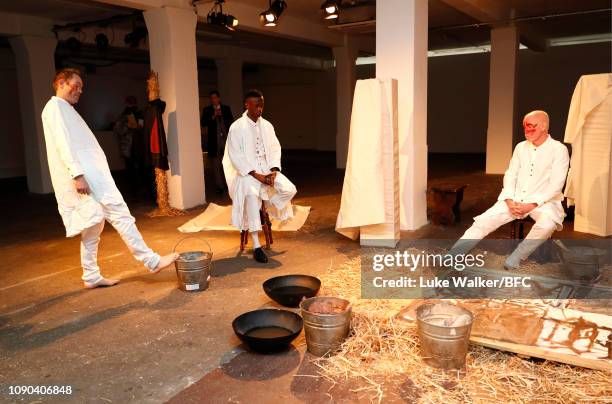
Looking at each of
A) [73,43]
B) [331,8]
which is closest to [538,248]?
[331,8]

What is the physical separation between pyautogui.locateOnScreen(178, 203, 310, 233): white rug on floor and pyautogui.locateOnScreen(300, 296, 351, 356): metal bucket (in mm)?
2917

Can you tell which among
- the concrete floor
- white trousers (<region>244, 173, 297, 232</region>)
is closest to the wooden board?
the concrete floor

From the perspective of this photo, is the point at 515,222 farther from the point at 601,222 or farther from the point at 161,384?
the point at 161,384

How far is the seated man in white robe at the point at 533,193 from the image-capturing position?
152 inches

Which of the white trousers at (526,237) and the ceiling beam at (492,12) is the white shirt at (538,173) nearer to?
the white trousers at (526,237)

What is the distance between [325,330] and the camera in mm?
2738

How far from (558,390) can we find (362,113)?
3003 millimetres

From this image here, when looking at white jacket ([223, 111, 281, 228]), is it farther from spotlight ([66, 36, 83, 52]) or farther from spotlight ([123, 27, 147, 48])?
spotlight ([66, 36, 83, 52])

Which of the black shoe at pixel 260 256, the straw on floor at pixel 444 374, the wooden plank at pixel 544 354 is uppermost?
the black shoe at pixel 260 256

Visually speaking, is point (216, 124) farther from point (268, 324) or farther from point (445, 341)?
point (445, 341)

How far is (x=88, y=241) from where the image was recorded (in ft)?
12.7

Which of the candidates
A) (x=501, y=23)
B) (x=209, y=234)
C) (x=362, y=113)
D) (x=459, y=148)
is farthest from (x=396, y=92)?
(x=459, y=148)

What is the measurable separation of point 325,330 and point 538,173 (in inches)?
89.4

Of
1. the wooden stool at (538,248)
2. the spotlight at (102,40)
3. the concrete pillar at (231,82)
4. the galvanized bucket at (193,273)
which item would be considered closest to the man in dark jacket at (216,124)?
the spotlight at (102,40)
